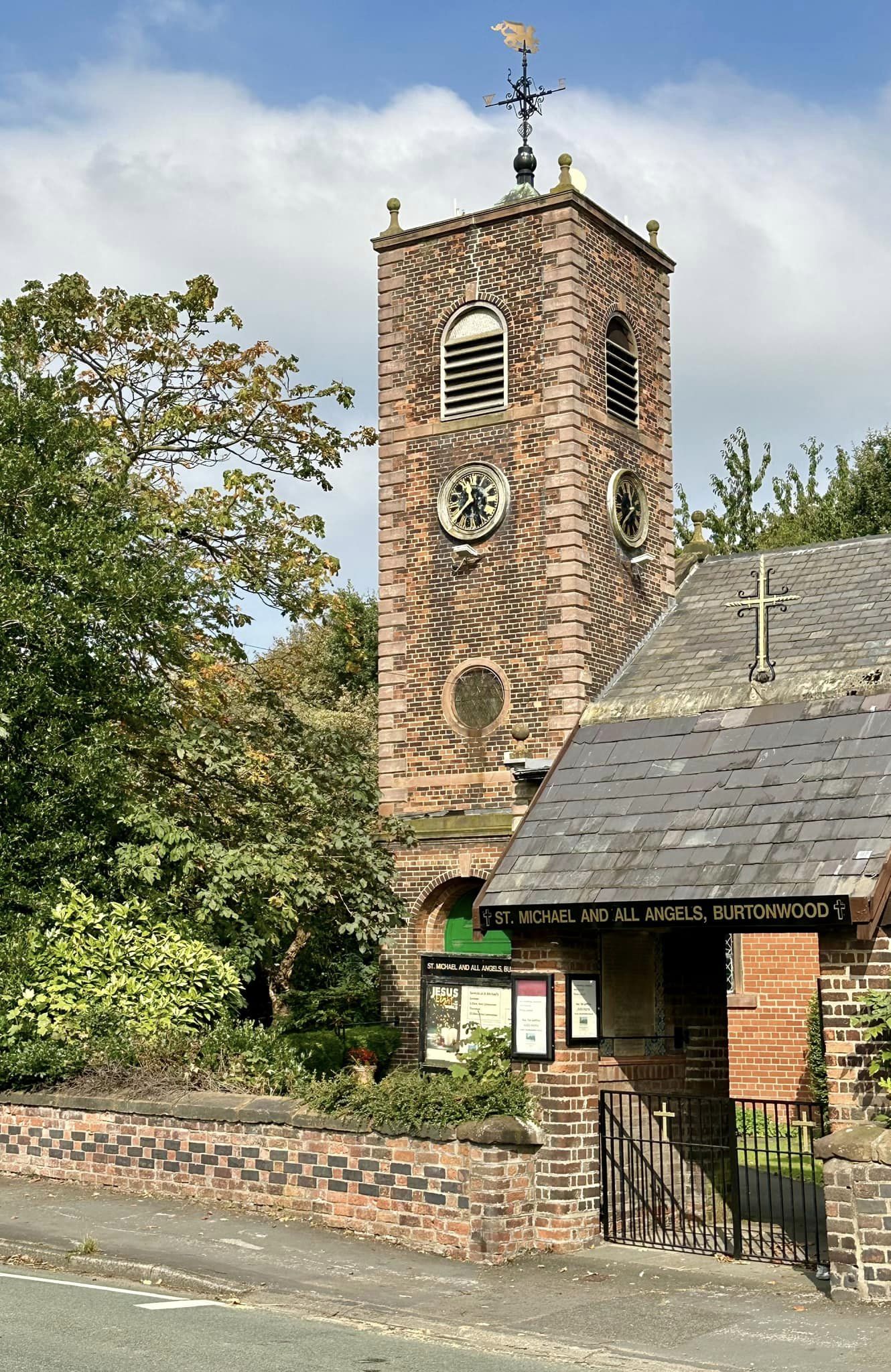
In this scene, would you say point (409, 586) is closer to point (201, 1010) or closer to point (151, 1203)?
point (201, 1010)

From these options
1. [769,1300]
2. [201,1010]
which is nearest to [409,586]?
[201,1010]

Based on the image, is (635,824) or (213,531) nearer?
(635,824)

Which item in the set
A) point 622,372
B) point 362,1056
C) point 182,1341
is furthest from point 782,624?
point 182,1341

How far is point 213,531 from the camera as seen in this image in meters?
23.0

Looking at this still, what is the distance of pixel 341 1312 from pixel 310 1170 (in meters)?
2.68

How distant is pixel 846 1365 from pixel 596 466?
16.4 metres

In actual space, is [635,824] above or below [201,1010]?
above

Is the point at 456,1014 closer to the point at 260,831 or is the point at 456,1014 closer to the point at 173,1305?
the point at 173,1305

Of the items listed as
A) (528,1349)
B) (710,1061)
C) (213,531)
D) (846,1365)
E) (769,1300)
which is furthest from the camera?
(213,531)

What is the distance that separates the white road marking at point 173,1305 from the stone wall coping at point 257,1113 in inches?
91.3

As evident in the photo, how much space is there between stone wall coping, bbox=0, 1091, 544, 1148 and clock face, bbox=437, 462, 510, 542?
11519 millimetres

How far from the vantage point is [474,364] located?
23953mm

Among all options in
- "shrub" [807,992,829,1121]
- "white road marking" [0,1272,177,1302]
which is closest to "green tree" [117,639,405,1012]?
"shrub" [807,992,829,1121]

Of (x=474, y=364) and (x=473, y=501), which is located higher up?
(x=474, y=364)
